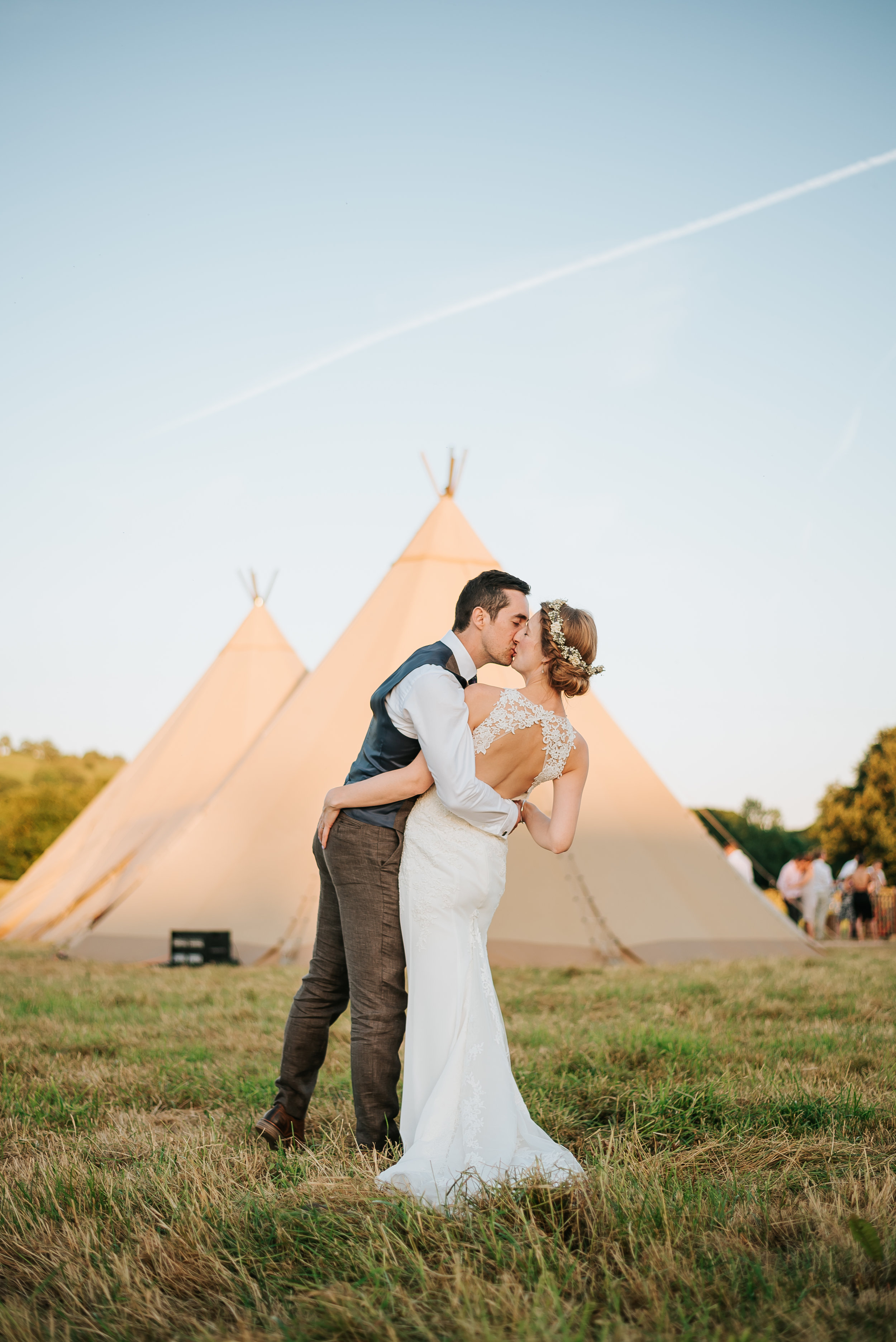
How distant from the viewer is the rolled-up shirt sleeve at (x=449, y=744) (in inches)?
90.5

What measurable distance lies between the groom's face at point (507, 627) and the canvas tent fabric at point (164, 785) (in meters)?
6.86

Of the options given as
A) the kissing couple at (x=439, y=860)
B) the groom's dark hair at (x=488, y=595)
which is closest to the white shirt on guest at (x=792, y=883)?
the kissing couple at (x=439, y=860)

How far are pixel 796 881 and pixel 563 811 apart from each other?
34.9 ft

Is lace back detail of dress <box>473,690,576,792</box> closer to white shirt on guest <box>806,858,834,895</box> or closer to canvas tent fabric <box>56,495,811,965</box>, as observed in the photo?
canvas tent fabric <box>56,495,811,965</box>

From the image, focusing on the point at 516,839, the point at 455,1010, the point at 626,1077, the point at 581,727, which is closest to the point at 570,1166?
the point at 455,1010

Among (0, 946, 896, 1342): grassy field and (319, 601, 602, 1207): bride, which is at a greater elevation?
(319, 601, 602, 1207): bride

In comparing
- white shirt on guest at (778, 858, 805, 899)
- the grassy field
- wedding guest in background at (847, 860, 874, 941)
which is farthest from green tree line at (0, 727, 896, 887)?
the grassy field

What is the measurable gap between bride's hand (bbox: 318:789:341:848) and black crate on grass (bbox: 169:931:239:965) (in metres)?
5.08

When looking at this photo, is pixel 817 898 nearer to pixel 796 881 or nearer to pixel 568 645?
pixel 796 881

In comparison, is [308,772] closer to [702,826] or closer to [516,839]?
[516,839]

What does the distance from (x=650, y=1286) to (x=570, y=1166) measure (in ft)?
2.02

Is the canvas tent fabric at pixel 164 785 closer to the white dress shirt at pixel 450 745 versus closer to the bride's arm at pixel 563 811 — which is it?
the bride's arm at pixel 563 811

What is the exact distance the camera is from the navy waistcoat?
2.48 metres

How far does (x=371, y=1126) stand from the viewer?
2426 millimetres
